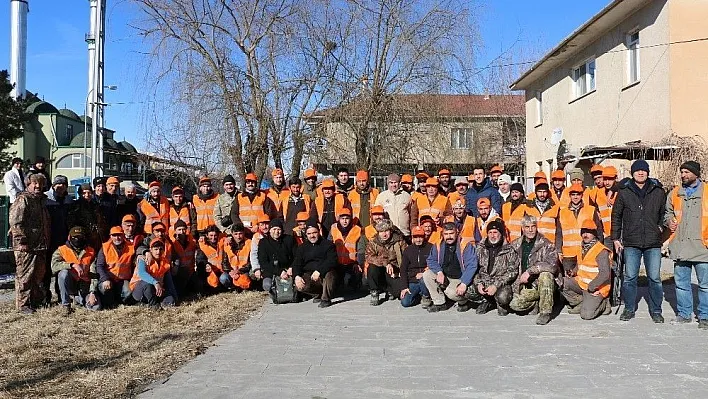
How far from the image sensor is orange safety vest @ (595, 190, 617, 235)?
27.2 ft

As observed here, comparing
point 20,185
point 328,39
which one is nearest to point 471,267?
point 20,185

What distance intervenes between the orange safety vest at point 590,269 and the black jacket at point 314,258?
3145mm

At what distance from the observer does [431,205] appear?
9.58 metres

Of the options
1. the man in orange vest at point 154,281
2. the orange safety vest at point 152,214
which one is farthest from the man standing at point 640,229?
the orange safety vest at point 152,214

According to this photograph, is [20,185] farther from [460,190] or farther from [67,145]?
[67,145]

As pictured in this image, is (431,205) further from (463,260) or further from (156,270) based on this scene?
(156,270)

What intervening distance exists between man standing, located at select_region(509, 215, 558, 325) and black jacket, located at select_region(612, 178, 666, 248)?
884mm

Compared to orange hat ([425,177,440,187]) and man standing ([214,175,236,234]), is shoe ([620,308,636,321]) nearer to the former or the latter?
orange hat ([425,177,440,187])

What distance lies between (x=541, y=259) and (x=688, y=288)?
5.22 feet

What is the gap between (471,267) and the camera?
8016mm

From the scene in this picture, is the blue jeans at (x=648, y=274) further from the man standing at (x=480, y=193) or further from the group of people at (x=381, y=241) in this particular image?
the man standing at (x=480, y=193)

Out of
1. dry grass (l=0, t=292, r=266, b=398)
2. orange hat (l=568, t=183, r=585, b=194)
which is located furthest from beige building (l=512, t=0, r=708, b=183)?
dry grass (l=0, t=292, r=266, b=398)

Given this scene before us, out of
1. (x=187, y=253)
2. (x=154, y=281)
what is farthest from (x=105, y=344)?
(x=187, y=253)

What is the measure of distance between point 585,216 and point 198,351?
16.2 ft
